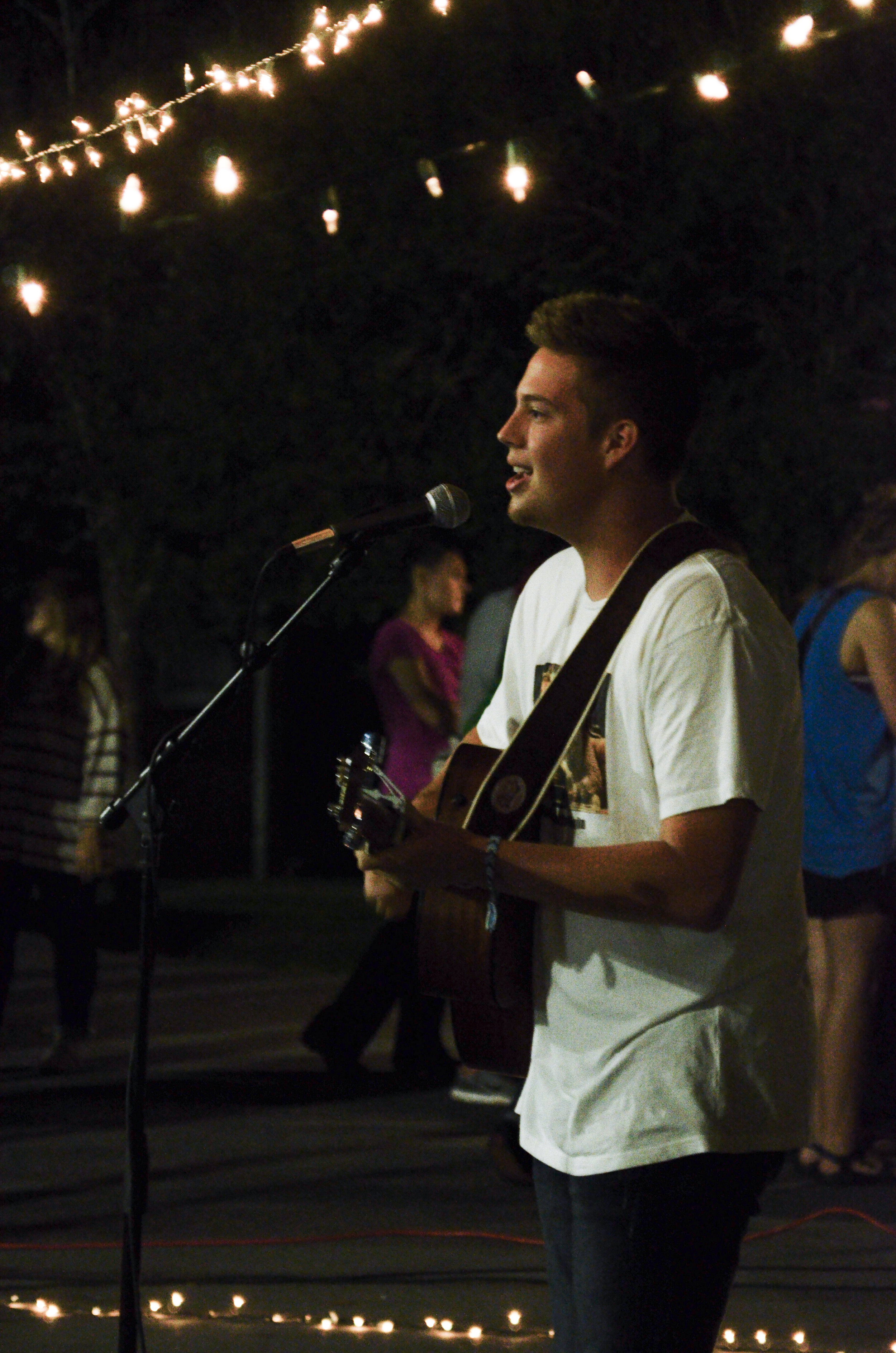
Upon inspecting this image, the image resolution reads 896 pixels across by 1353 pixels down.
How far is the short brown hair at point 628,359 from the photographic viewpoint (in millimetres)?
2469

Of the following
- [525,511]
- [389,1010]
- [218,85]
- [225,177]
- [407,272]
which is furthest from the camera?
[407,272]

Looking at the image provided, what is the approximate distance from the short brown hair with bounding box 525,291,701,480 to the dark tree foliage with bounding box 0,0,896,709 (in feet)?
33.0

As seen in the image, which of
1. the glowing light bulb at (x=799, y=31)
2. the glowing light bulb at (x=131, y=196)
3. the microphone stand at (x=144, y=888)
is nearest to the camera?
the microphone stand at (x=144, y=888)

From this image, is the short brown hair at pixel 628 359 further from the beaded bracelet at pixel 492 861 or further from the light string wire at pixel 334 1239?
the light string wire at pixel 334 1239

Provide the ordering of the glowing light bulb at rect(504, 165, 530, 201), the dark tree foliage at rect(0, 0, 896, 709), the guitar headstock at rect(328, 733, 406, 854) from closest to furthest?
the guitar headstock at rect(328, 733, 406, 854) < the glowing light bulb at rect(504, 165, 530, 201) < the dark tree foliage at rect(0, 0, 896, 709)

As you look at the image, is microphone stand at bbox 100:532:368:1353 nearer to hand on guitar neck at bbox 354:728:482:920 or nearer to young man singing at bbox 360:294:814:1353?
hand on guitar neck at bbox 354:728:482:920

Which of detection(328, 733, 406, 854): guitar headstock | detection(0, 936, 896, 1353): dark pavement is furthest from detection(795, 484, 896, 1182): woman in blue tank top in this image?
detection(328, 733, 406, 854): guitar headstock

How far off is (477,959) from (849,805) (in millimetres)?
3396

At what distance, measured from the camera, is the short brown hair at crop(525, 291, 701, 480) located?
2469mm

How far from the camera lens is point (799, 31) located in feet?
21.3

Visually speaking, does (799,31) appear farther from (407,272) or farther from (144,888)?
(407,272)

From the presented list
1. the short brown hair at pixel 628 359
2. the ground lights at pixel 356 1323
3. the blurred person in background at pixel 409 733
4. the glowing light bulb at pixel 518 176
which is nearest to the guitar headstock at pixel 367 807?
the short brown hair at pixel 628 359

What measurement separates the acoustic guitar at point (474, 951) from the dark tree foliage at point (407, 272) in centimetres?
1008

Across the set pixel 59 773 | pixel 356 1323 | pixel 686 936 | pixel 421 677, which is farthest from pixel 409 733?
pixel 686 936
